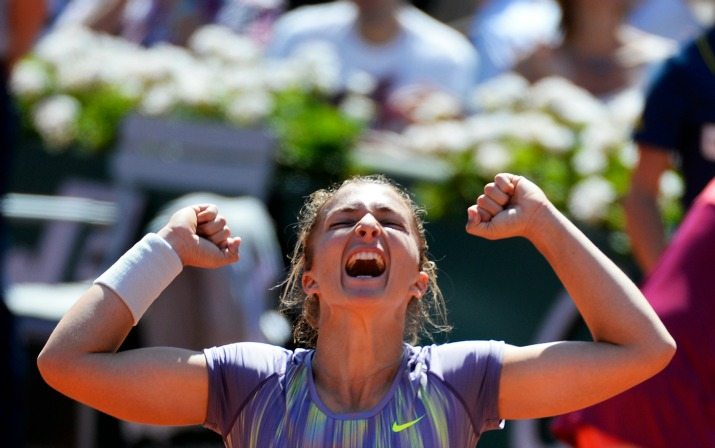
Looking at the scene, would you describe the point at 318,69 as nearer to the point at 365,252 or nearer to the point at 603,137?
the point at 603,137

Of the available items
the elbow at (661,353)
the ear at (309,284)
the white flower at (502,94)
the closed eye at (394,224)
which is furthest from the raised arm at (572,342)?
the white flower at (502,94)

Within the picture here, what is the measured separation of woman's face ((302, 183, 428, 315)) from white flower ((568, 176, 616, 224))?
2.23 meters

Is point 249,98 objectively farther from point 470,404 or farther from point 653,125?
point 470,404

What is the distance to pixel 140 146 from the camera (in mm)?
5793

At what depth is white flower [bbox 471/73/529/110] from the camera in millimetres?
5828

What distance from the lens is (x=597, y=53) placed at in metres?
6.24

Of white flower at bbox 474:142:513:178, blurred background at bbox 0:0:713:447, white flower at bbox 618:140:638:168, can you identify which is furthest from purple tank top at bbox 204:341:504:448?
white flower at bbox 618:140:638:168

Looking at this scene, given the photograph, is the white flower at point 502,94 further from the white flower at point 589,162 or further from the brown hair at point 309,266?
the brown hair at point 309,266

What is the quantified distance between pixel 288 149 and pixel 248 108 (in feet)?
0.76

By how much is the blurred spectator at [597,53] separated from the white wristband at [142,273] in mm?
3522

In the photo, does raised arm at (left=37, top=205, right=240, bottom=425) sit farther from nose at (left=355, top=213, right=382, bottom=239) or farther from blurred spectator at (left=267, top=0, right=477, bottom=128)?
blurred spectator at (left=267, top=0, right=477, bottom=128)

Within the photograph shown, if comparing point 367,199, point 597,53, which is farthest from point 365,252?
point 597,53

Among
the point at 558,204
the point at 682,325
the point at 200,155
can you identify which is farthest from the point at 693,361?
the point at 200,155

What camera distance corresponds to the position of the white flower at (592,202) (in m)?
5.09
